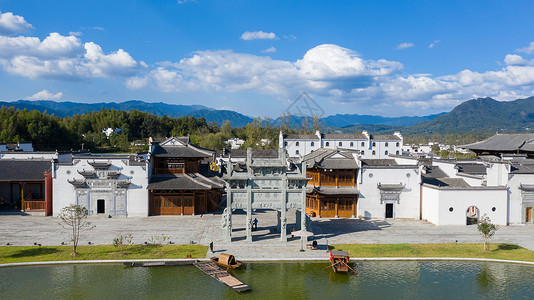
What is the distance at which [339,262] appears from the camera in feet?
64.4

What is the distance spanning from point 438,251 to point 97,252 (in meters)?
20.6

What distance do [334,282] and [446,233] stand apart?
1316 centimetres

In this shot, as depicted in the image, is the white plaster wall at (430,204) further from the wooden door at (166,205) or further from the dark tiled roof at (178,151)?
the wooden door at (166,205)

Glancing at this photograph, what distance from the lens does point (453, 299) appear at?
16562 millimetres

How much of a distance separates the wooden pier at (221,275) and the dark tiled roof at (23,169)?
2108cm

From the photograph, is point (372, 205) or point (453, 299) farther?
point (372, 205)

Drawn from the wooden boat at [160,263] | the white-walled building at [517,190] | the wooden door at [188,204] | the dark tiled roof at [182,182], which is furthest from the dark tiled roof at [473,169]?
the wooden boat at [160,263]

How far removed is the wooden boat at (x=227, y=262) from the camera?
19672mm

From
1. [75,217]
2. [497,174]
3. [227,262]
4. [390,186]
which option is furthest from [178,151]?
[497,174]

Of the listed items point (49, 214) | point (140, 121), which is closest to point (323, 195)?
point (49, 214)

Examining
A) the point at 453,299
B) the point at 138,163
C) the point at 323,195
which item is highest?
the point at 138,163

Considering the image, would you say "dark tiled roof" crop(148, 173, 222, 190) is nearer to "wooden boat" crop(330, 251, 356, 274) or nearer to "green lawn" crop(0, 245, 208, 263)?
"green lawn" crop(0, 245, 208, 263)

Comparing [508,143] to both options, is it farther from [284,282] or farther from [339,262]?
[284,282]

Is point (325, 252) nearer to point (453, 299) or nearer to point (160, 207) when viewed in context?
point (453, 299)
